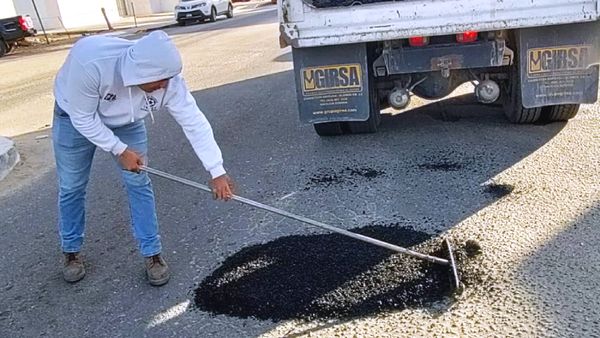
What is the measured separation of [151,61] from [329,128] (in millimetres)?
2976

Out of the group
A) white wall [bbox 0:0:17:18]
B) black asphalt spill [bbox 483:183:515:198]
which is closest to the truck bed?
black asphalt spill [bbox 483:183:515:198]

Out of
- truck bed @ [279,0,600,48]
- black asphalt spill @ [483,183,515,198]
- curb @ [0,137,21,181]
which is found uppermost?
truck bed @ [279,0,600,48]

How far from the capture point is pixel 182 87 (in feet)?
9.66

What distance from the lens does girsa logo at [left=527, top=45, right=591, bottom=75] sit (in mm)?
4480

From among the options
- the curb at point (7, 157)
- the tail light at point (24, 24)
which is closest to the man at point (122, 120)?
the curb at point (7, 157)

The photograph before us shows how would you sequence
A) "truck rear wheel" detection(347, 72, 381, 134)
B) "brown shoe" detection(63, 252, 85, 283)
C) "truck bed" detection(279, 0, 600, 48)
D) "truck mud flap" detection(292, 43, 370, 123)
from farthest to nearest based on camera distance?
"truck rear wheel" detection(347, 72, 381, 134) → "truck mud flap" detection(292, 43, 370, 123) → "truck bed" detection(279, 0, 600, 48) → "brown shoe" detection(63, 252, 85, 283)

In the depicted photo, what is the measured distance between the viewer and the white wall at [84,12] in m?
24.1

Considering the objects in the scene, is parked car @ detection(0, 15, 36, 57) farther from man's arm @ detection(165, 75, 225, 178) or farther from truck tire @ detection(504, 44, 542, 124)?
man's arm @ detection(165, 75, 225, 178)

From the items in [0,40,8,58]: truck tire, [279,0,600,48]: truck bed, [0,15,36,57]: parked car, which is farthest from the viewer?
[0,40,8,58]: truck tire

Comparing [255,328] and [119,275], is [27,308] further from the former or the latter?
[255,328]

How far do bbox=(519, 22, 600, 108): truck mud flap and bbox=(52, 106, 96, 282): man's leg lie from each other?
10.9ft

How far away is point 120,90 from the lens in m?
2.88

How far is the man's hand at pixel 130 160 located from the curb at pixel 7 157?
3033 millimetres

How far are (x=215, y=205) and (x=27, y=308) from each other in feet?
4.85
